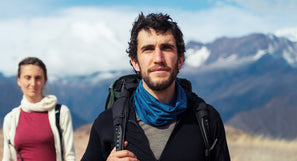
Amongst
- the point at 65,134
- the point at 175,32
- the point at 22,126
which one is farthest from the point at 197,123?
the point at 22,126

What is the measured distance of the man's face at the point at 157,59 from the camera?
2.77m

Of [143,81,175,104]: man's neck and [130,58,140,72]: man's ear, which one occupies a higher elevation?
[130,58,140,72]: man's ear

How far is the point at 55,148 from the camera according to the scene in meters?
5.07

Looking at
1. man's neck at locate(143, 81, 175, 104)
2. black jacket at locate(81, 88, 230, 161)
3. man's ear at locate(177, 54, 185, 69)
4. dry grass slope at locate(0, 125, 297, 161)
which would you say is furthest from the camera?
dry grass slope at locate(0, 125, 297, 161)

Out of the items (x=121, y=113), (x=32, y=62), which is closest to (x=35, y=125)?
(x=32, y=62)

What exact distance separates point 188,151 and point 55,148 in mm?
2734

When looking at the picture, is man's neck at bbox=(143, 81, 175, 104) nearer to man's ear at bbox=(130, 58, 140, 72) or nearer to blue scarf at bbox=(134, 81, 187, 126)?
blue scarf at bbox=(134, 81, 187, 126)

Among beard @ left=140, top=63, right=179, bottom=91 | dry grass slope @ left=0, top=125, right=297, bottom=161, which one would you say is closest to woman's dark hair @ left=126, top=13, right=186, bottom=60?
beard @ left=140, top=63, right=179, bottom=91

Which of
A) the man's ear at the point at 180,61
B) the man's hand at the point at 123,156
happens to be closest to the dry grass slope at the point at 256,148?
the man's ear at the point at 180,61

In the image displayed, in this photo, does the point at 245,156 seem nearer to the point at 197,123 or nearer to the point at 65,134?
the point at 65,134

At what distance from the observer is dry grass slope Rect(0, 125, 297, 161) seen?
17656mm

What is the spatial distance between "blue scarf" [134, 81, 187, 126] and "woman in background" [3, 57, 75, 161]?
7.91ft

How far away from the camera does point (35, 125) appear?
203 inches

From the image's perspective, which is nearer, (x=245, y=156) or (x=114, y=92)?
(x=114, y=92)
